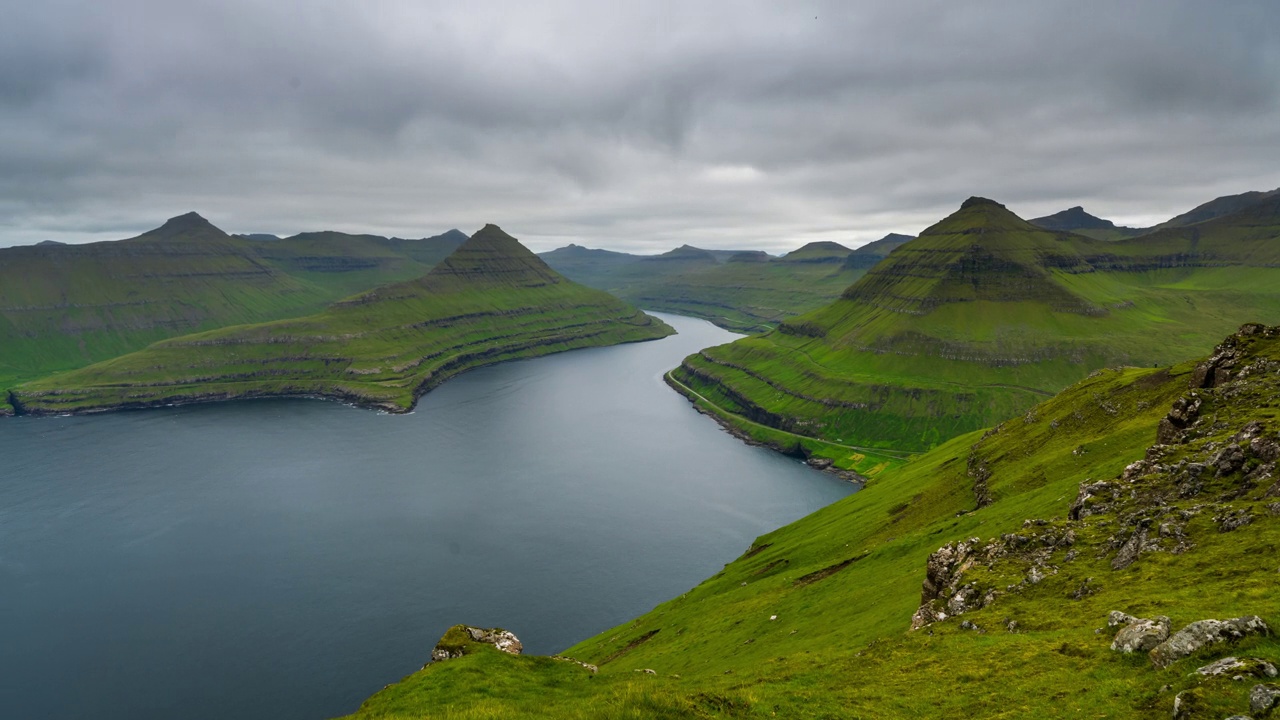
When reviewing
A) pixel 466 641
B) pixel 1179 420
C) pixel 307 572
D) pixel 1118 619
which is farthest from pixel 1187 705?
pixel 307 572

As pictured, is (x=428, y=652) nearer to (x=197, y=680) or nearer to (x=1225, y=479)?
(x=197, y=680)

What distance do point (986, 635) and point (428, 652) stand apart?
98098 millimetres

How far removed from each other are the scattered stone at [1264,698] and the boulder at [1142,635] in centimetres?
872

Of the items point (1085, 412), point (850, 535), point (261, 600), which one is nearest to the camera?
point (1085, 412)

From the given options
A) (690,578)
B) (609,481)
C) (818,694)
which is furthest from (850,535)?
(609,481)

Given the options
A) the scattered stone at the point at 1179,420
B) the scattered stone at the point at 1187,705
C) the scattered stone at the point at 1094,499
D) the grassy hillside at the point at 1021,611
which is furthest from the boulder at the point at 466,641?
the scattered stone at the point at 1179,420

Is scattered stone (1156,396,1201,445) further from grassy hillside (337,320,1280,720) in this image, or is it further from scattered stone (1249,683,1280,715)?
scattered stone (1249,683,1280,715)

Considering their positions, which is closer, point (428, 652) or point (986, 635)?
point (986, 635)

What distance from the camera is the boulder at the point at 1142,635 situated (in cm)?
2630

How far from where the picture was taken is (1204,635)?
76.9ft

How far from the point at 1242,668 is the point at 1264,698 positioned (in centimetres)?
304

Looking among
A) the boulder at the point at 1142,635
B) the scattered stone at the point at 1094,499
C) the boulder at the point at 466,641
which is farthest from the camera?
the scattered stone at the point at 1094,499

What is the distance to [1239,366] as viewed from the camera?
195ft

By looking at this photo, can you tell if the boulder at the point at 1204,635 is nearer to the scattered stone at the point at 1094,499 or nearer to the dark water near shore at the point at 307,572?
the scattered stone at the point at 1094,499
